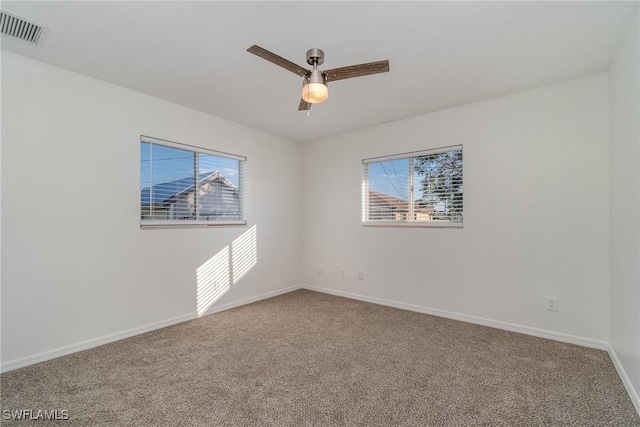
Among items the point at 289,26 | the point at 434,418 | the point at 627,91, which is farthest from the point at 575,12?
the point at 434,418

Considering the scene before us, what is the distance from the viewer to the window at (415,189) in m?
3.61

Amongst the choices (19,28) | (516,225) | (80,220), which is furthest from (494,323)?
(19,28)

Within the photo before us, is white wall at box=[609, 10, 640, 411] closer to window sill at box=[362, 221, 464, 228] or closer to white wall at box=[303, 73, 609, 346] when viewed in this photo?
white wall at box=[303, 73, 609, 346]

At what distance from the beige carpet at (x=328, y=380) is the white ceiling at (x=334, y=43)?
97.0 inches

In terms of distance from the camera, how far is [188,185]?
12.0 feet

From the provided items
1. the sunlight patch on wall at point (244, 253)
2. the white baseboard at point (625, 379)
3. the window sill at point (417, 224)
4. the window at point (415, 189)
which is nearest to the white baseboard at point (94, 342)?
the sunlight patch on wall at point (244, 253)

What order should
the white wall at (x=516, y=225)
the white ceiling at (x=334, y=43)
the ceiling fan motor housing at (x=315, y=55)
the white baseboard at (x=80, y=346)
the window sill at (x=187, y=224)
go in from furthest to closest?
1. the window sill at (x=187, y=224)
2. the white wall at (x=516, y=225)
3. the white baseboard at (x=80, y=346)
4. the ceiling fan motor housing at (x=315, y=55)
5. the white ceiling at (x=334, y=43)

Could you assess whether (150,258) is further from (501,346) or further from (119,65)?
(501,346)

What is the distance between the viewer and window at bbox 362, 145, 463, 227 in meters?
3.61

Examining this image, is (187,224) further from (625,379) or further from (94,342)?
(625,379)

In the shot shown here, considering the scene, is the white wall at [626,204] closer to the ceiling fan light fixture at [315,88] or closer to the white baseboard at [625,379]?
the white baseboard at [625,379]

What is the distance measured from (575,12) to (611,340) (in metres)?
2.58

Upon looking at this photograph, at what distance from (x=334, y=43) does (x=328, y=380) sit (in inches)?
97.2

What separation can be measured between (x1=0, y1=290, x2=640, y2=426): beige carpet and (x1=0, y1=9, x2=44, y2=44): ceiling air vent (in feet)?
8.12
